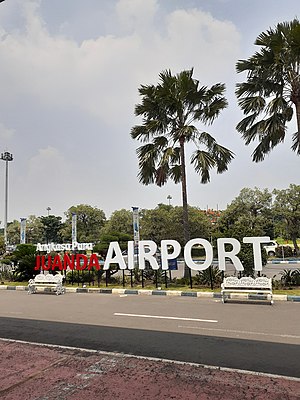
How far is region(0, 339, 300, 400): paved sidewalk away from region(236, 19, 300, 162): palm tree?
1037 centimetres

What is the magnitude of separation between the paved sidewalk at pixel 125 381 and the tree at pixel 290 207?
2897 centimetres

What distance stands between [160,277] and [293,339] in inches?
352

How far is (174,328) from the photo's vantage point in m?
7.17

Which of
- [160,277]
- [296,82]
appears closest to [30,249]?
[160,277]

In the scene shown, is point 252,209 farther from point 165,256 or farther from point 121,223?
point 165,256

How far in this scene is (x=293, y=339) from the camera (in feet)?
20.1

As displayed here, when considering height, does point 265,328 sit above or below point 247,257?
below

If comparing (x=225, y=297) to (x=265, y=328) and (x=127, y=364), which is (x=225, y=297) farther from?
(x=127, y=364)

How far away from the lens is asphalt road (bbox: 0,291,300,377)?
5281 millimetres

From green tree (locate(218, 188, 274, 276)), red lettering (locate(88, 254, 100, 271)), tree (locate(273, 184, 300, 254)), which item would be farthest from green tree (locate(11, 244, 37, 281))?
tree (locate(273, 184, 300, 254))

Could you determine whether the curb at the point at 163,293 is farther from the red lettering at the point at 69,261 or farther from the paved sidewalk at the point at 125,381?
the paved sidewalk at the point at 125,381

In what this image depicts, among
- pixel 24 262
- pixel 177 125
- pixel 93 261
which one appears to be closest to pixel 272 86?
pixel 177 125

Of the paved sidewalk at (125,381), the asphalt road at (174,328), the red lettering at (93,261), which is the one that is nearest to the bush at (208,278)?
the asphalt road at (174,328)

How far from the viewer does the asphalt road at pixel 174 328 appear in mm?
5281
